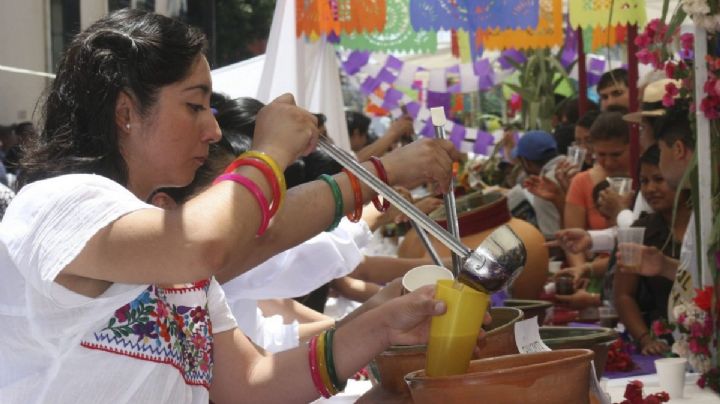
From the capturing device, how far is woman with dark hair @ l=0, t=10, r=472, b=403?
1291mm

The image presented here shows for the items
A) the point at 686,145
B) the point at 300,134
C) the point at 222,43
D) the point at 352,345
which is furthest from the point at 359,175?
the point at 222,43

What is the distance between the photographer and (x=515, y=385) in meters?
1.36

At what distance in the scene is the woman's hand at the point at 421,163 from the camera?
184 cm

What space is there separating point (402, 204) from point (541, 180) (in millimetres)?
4411

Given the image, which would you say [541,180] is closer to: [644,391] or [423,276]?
[644,391]

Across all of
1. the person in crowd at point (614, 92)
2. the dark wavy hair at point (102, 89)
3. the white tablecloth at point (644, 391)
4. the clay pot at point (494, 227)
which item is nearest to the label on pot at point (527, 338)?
the dark wavy hair at point (102, 89)

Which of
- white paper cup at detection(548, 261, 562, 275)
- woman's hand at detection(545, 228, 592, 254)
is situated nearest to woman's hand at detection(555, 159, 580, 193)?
white paper cup at detection(548, 261, 562, 275)

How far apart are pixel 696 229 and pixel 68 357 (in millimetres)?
2138

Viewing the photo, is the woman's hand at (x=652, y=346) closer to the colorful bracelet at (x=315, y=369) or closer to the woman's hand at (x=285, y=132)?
the colorful bracelet at (x=315, y=369)

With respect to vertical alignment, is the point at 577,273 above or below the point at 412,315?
below

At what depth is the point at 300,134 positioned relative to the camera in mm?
1499

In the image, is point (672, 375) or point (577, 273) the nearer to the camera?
point (672, 375)

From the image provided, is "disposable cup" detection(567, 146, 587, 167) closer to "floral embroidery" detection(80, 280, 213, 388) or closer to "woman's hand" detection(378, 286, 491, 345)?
"woman's hand" detection(378, 286, 491, 345)

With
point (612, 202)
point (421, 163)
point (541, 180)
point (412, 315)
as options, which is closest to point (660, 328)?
point (612, 202)
